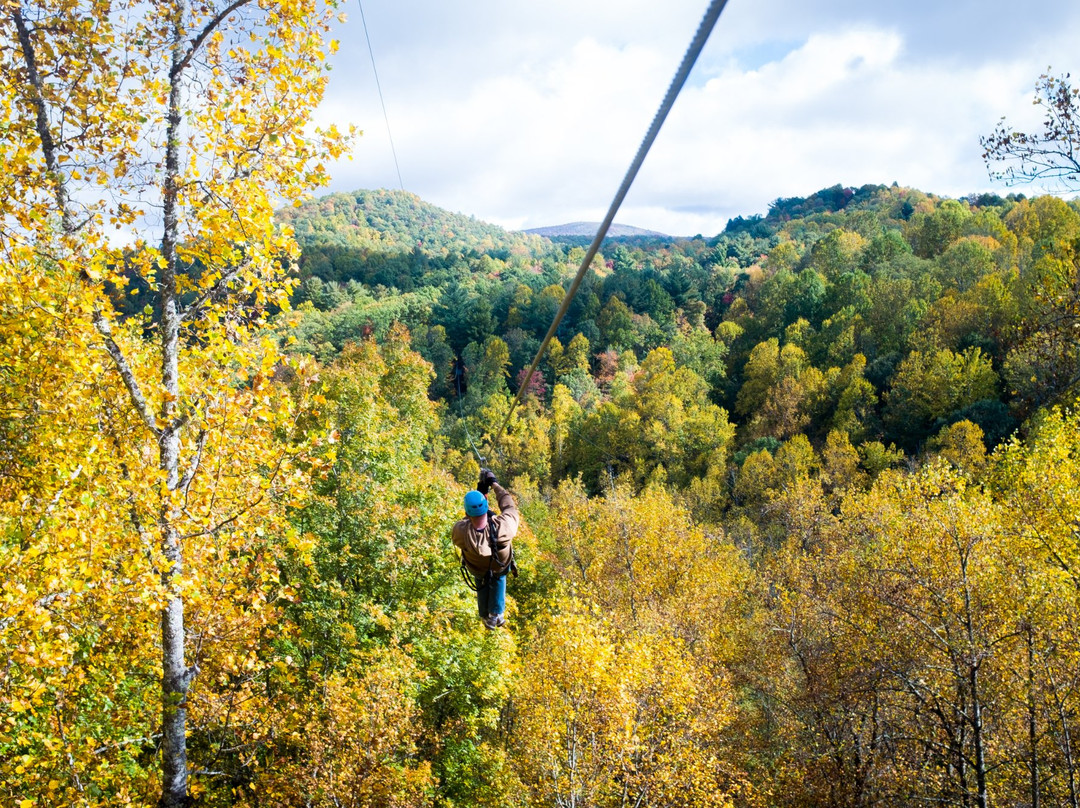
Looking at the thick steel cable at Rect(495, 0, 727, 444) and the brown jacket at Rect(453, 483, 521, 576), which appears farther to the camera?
the brown jacket at Rect(453, 483, 521, 576)

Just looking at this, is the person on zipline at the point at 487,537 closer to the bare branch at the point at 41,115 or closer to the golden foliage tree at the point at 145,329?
the golden foliage tree at the point at 145,329

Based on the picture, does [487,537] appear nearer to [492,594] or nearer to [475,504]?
[475,504]

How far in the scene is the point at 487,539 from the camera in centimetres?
694

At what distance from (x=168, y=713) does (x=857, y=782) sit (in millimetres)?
16179

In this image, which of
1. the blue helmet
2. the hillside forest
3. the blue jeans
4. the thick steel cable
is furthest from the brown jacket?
the thick steel cable

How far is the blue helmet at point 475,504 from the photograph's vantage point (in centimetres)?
658

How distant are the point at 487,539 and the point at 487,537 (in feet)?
0.07

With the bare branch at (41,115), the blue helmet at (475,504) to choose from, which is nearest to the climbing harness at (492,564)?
the blue helmet at (475,504)

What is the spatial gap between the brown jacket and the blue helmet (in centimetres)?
18

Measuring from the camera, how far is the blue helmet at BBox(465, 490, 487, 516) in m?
6.58

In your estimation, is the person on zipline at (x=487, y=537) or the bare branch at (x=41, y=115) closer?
the bare branch at (x=41, y=115)

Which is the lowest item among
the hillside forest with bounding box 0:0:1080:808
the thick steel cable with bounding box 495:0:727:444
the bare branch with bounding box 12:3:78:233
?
the hillside forest with bounding box 0:0:1080:808

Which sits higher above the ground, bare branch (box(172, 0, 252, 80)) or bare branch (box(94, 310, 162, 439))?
bare branch (box(172, 0, 252, 80))

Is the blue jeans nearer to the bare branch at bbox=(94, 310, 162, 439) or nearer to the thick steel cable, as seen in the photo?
the bare branch at bbox=(94, 310, 162, 439)
